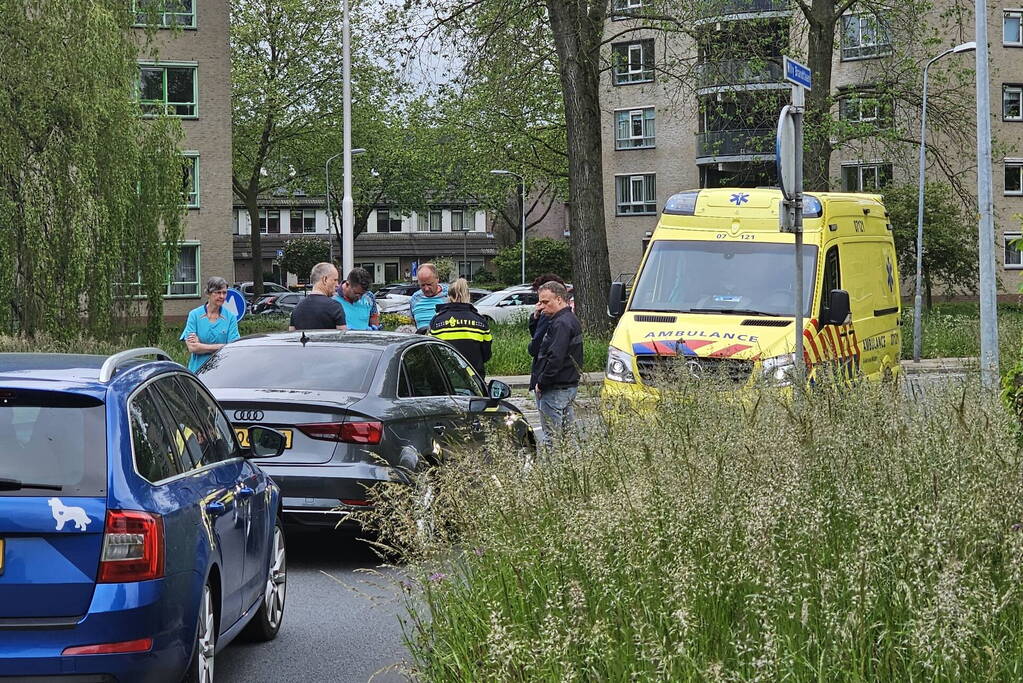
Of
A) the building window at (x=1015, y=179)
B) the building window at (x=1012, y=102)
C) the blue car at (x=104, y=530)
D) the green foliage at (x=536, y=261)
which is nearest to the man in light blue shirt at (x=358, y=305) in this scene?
the blue car at (x=104, y=530)

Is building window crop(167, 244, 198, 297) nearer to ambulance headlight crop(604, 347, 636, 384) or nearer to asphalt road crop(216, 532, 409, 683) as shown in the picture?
ambulance headlight crop(604, 347, 636, 384)

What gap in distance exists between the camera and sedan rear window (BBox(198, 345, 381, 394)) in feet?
30.2

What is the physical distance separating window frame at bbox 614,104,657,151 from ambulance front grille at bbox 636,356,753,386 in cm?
5591

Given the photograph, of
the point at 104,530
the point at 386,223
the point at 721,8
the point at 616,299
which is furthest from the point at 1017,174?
the point at 104,530

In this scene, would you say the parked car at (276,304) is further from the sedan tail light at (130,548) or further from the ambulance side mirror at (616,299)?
the sedan tail light at (130,548)

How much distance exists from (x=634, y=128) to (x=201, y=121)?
24943 millimetres

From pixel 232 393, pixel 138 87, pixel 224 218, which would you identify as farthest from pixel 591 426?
pixel 224 218

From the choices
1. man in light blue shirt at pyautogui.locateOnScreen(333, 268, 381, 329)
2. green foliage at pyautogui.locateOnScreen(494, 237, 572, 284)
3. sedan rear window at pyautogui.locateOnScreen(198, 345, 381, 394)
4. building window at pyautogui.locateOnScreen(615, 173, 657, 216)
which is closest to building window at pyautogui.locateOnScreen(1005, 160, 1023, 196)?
building window at pyautogui.locateOnScreen(615, 173, 657, 216)

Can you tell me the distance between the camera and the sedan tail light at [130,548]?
15.9ft

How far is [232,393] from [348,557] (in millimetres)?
1401

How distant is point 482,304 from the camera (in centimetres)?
4703

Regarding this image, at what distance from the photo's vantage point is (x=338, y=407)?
346 inches

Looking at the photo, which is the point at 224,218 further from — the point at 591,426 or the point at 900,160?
the point at 591,426

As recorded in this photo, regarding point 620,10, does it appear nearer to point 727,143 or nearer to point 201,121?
point 201,121
